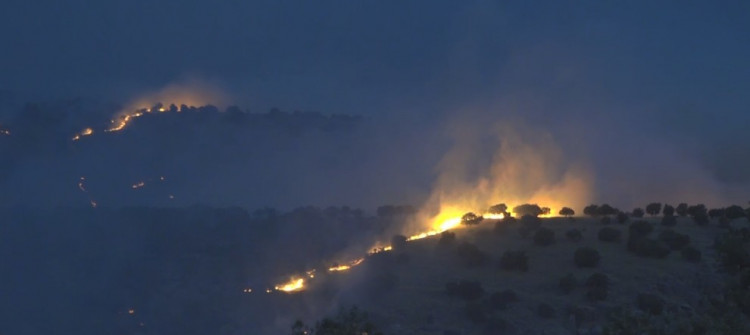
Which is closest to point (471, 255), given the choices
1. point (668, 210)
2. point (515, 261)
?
point (515, 261)

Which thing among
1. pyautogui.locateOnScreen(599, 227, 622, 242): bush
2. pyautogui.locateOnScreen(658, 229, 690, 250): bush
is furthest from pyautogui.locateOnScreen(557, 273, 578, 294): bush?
pyautogui.locateOnScreen(658, 229, 690, 250): bush

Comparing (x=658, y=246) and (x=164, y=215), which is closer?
(x=658, y=246)

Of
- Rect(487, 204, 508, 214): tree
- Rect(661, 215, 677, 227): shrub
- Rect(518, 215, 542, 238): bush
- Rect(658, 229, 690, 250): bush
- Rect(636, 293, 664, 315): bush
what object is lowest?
Rect(636, 293, 664, 315): bush

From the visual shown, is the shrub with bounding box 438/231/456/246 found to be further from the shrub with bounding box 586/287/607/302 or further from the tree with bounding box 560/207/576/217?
the shrub with bounding box 586/287/607/302

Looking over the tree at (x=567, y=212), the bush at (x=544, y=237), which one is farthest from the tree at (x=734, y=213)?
the bush at (x=544, y=237)

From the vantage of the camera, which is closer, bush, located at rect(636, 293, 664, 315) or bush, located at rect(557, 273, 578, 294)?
bush, located at rect(636, 293, 664, 315)

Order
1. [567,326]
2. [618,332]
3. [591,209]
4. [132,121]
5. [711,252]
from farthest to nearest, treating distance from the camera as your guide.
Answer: [132,121], [591,209], [711,252], [567,326], [618,332]

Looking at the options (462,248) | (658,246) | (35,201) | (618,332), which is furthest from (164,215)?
(618,332)

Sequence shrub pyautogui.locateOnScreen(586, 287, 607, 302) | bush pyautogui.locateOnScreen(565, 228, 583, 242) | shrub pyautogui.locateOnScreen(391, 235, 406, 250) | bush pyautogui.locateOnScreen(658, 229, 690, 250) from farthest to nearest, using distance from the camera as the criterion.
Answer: shrub pyautogui.locateOnScreen(391, 235, 406, 250) < bush pyautogui.locateOnScreen(565, 228, 583, 242) < bush pyautogui.locateOnScreen(658, 229, 690, 250) < shrub pyautogui.locateOnScreen(586, 287, 607, 302)

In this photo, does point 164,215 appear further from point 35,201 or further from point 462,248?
point 462,248
